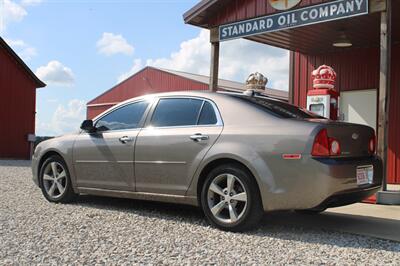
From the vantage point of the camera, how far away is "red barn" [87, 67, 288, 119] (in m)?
30.9

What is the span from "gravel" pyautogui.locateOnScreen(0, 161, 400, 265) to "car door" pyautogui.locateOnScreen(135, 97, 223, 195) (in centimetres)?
46

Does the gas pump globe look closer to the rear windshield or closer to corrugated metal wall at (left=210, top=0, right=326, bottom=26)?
corrugated metal wall at (left=210, top=0, right=326, bottom=26)

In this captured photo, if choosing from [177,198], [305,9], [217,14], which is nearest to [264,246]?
[177,198]

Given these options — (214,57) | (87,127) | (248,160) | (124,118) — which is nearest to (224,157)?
(248,160)

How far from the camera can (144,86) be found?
34.4 metres

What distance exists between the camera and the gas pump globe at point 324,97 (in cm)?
907

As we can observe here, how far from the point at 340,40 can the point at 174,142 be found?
5975 mm

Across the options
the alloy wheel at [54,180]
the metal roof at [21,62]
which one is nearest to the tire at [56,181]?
the alloy wheel at [54,180]

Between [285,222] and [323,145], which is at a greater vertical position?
[323,145]

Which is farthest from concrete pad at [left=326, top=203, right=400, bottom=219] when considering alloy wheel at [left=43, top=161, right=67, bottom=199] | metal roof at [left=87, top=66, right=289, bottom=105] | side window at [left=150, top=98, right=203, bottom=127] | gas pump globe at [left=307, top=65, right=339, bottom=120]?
metal roof at [left=87, top=66, right=289, bottom=105]

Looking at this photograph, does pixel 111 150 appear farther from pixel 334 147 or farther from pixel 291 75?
pixel 291 75

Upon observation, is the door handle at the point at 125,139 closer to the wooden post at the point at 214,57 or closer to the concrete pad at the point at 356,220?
the concrete pad at the point at 356,220

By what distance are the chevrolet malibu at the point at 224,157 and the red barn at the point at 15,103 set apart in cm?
1564

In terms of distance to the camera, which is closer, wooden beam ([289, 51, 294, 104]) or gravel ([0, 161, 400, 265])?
gravel ([0, 161, 400, 265])
